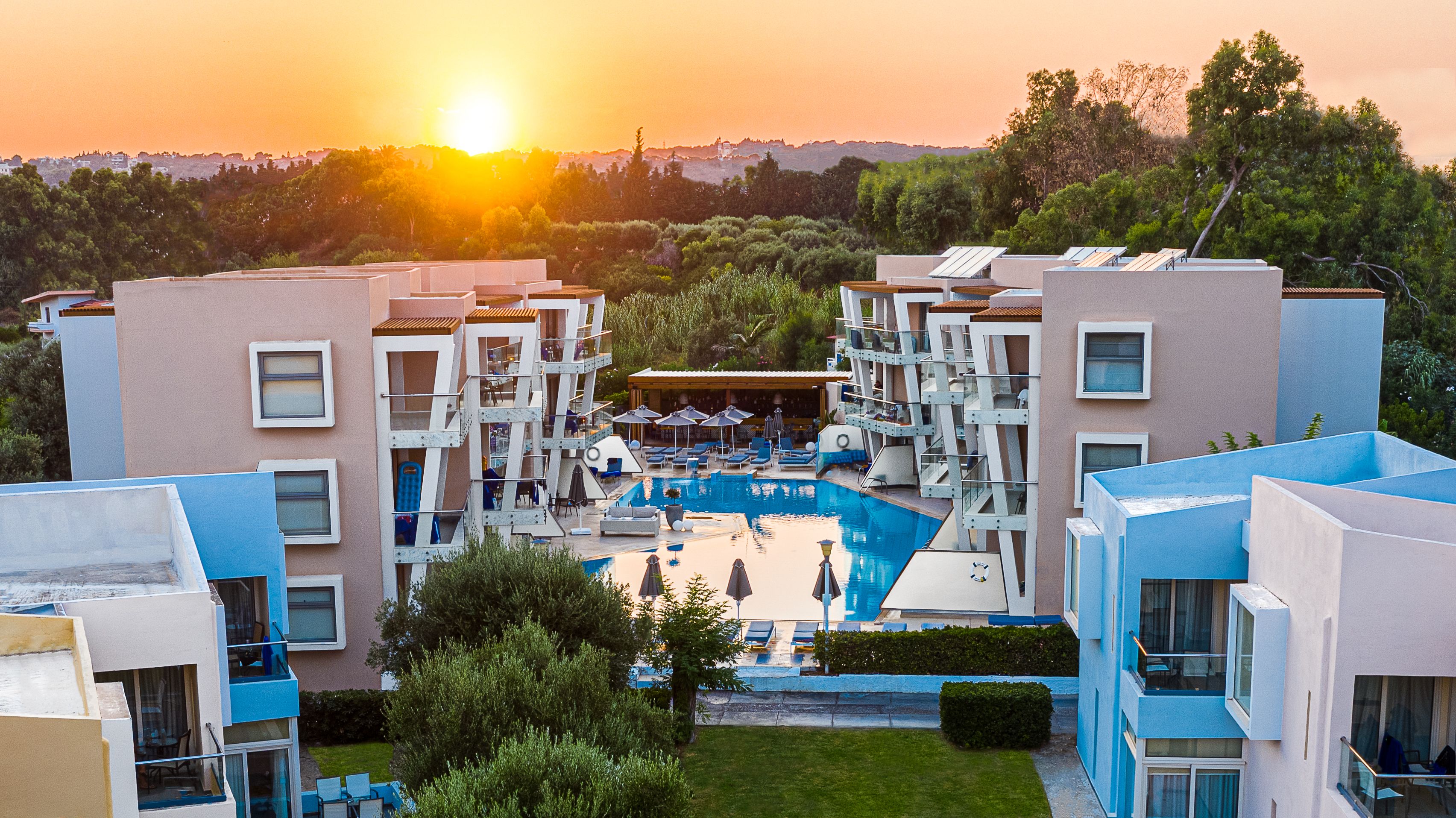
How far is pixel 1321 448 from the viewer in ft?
54.2

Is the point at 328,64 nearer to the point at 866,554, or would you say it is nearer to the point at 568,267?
the point at 568,267

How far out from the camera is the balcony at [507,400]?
24.6m

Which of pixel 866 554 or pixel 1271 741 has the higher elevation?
pixel 1271 741

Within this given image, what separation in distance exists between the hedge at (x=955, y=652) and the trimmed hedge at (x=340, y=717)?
7.41 meters

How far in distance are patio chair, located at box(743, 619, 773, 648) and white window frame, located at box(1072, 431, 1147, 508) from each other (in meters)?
6.24

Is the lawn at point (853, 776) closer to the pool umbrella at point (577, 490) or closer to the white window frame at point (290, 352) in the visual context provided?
the white window frame at point (290, 352)

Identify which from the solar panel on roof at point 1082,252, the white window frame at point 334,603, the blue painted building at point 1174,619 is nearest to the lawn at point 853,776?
the blue painted building at point 1174,619

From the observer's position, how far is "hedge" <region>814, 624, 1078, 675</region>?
1947 centimetres

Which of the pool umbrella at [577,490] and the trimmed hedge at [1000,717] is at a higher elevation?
the pool umbrella at [577,490]

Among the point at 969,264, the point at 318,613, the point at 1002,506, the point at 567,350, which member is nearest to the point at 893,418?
the point at 969,264

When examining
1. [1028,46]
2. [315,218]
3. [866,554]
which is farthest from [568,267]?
[866,554]

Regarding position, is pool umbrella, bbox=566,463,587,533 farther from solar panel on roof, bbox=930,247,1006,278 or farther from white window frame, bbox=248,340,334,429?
white window frame, bbox=248,340,334,429

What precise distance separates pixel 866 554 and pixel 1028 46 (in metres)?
36.8

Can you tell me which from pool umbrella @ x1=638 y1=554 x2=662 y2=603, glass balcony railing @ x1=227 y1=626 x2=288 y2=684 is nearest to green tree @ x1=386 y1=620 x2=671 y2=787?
glass balcony railing @ x1=227 y1=626 x2=288 y2=684
